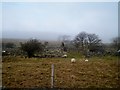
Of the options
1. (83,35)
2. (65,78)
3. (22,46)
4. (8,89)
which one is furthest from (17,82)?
(83,35)

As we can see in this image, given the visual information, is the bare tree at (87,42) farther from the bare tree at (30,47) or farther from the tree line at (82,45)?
the bare tree at (30,47)

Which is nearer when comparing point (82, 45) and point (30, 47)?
point (30, 47)

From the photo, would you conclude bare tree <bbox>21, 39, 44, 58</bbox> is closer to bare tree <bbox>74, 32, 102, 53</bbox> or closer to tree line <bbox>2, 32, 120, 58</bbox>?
tree line <bbox>2, 32, 120, 58</bbox>

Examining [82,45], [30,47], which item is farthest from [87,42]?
[30,47]

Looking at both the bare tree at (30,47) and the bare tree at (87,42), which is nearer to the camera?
the bare tree at (30,47)

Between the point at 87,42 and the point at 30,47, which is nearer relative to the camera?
the point at 30,47

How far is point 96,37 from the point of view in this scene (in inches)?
1893

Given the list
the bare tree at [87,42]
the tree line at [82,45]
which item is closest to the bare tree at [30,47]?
the tree line at [82,45]

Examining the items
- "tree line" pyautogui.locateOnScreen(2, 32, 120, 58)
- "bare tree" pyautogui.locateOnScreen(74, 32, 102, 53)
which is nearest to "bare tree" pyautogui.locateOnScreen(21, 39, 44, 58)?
"tree line" pyautogui.locateOnScreen(2, 32, 120, 58)

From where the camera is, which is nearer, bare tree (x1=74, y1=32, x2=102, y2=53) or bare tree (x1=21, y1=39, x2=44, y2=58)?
bare tree (x1=21, y1=39, x2=44, y2=58)

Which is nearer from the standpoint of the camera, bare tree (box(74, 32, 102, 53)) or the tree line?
the tree line

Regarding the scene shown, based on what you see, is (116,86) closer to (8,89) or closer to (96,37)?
(8,89)

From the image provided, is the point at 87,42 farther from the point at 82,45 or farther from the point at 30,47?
the point at 30,47

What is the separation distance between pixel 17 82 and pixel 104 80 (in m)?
4.38
